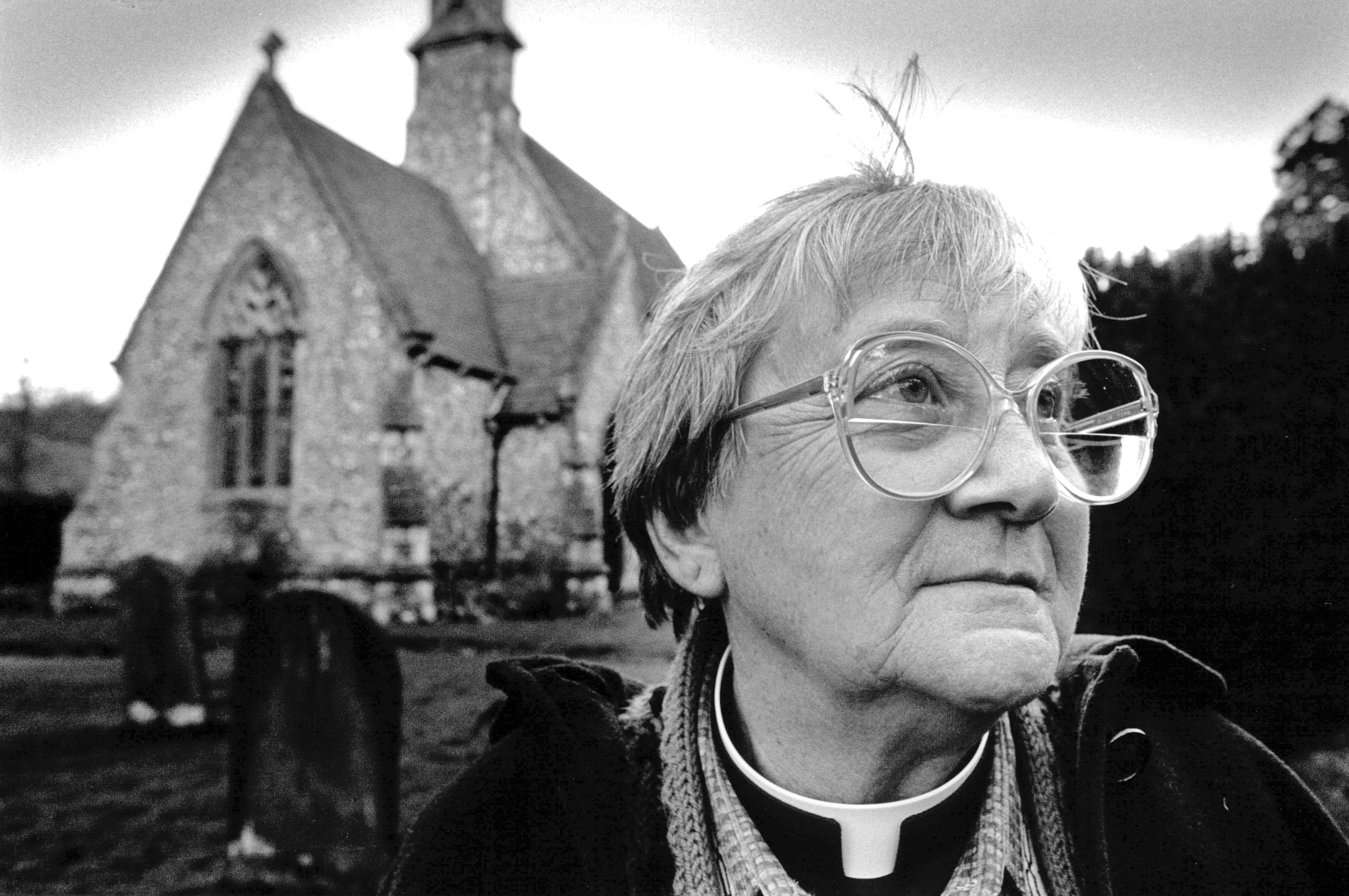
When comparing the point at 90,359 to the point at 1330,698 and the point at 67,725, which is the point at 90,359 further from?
the point at 1330,698

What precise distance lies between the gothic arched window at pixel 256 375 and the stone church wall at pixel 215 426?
0.02 meters

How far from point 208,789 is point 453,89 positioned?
162 centimetres

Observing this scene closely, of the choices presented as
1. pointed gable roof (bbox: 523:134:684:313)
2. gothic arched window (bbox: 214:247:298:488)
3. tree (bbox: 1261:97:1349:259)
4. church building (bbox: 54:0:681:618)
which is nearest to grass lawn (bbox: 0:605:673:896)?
church building (bbox: 54:0:681:618)

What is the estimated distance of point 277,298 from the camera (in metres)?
2.18

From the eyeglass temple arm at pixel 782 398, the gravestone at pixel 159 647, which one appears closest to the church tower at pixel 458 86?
the gravestone at pixel 159 647

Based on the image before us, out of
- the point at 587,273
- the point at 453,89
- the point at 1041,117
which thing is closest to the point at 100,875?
the point at 587,273

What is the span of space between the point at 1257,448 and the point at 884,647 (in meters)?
1.24

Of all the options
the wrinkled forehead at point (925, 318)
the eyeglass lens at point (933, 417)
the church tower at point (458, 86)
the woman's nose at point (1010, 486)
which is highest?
the church tower at point (458, 86)

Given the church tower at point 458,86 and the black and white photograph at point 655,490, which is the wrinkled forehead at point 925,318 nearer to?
the black and white photograph at point 655,490

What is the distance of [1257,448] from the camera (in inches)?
73.7

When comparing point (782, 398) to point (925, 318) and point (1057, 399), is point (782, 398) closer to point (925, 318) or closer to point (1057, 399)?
point (925, 318)

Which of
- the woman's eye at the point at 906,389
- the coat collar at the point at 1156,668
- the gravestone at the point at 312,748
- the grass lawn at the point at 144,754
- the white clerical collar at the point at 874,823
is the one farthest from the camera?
the gravestone at the point at 312,748

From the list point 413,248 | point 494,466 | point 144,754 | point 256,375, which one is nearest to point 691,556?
point 494,466

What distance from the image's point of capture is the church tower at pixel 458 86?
6.66ft
